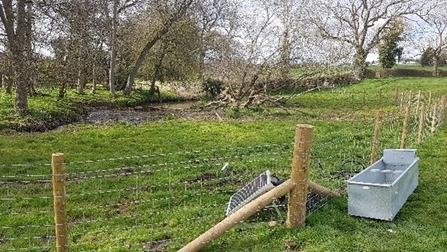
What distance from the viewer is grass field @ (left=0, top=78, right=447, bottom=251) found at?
19.0ft

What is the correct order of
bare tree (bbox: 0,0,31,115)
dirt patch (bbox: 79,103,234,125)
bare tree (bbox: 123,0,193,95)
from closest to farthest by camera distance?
bare tree (bbox: 0,0,31,115) < dirt patch (bbox: 79,103,234,125) < bare tree (bbox: 123,0,193,95)

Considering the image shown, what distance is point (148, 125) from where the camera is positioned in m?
16.0

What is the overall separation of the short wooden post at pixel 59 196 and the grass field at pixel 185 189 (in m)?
0.90

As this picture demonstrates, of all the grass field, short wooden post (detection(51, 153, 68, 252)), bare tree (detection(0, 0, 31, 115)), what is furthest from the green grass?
short wooden post (detection(51, 153, 68, 252))

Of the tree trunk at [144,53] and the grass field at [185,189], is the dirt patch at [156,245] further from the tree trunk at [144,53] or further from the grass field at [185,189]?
the tree trunk at [144,53]

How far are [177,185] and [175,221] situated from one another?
1785 millimetres

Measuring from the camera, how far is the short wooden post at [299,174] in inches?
225

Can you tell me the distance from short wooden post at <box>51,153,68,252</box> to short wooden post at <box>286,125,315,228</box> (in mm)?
2827

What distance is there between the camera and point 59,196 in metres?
4.70

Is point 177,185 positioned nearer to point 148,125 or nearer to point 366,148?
point 366,148

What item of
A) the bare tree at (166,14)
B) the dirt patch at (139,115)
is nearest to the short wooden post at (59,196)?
the dirt patch at (139,115)

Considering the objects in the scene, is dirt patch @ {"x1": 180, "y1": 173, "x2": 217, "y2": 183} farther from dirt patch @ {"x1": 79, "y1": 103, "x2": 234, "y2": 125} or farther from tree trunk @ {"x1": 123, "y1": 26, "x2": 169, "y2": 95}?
tree trunk @ {"x1": 123, "y1": 26, "x2": 169, "y2": 95}

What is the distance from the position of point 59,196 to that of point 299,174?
293 centimetres

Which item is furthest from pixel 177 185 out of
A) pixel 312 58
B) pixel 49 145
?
pixel 312 58
